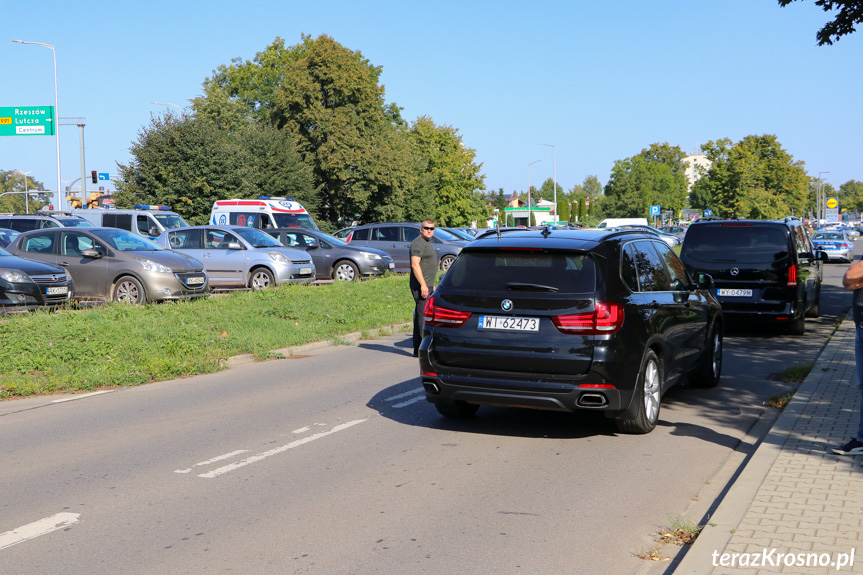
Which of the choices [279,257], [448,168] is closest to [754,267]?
[279,257]

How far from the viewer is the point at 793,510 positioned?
4.95m

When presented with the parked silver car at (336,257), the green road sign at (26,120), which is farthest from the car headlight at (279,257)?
the green road sign at (26,120)

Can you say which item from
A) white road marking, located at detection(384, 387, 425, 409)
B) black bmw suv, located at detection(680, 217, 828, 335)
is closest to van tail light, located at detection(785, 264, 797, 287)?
black bmw suv, located at detection(680, 217, 828, 335)

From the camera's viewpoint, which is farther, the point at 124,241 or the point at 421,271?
the point at 124,241

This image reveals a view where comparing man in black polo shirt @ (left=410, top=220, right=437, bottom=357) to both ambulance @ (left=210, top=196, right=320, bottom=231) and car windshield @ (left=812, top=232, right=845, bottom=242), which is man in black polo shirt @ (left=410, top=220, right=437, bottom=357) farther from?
car windshield @ (left=812, top=232, right=845, bottom=242)

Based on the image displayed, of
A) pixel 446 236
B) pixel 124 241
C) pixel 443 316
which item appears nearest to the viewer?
pixel 443 316

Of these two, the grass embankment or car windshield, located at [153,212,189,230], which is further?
car windshield, located at [153,212,189,230]

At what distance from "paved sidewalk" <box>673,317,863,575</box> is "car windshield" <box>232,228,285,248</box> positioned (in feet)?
55.4

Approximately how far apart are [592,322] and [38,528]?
13.6 ft

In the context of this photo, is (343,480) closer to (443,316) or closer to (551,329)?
(443,316)

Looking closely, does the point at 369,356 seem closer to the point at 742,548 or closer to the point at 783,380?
the point at 783,380

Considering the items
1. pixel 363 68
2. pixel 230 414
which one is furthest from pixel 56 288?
pixel 363 68

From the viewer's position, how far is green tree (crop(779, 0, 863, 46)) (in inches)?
572

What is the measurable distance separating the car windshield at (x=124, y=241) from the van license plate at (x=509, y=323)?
41.0ft
